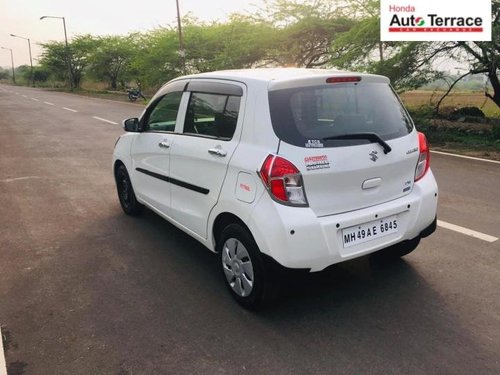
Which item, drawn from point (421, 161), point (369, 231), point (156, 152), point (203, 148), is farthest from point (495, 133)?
point (203, 148)

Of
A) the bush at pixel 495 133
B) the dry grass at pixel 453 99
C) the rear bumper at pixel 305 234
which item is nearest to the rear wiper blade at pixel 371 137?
the rear bumper at pixel 305 234

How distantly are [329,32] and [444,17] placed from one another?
10637 mm

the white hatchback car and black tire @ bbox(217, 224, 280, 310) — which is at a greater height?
the white hatchback car

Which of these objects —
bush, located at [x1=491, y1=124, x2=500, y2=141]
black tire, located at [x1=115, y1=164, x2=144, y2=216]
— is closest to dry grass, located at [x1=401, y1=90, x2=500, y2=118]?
bush, located at [x1=491, y1=124, x2=500, y2=141]

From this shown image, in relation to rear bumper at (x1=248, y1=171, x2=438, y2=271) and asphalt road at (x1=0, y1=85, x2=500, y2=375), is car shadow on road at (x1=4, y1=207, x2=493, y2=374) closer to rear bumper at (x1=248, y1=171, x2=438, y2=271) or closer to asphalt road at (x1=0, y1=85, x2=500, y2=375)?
asphalt road at (x1=0, y1=85, x2=500, y2=375)

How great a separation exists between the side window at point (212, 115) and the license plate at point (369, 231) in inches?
44.3

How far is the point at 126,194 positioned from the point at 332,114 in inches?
125

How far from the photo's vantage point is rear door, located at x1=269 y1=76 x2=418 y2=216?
2.92m

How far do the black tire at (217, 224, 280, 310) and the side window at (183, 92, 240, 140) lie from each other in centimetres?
74

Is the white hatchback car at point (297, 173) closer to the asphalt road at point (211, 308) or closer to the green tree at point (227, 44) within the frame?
the asphalt road at point (211, 308)

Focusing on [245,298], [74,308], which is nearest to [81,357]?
[74,308]

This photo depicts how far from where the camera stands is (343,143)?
9.93 feet

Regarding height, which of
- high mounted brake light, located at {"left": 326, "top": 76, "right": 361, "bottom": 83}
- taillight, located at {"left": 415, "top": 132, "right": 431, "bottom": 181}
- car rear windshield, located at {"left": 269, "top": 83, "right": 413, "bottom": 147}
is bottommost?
taillight, located at {"left": 415, "top": 132, "right": 431, "bottom": 181}

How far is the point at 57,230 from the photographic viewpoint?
5.02m
